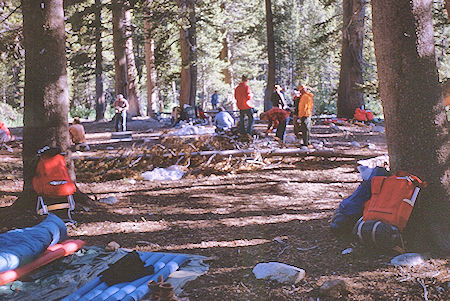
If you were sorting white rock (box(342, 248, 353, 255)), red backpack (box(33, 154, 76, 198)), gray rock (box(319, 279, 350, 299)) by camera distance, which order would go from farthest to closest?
red backpack (box(33, 154, 76, 198)) → white rock (box(342, 248, 353, 255)) → gray rock (box(319, 279, 350, 299))

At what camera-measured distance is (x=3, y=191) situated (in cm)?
858

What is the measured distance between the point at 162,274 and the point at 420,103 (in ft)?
11.7

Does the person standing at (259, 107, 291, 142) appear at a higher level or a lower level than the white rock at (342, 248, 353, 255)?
higher

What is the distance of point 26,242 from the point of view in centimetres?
448

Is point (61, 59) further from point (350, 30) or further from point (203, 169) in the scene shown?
point (350, 30)

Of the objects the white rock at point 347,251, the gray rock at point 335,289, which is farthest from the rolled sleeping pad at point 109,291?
the white rock at point 347,251

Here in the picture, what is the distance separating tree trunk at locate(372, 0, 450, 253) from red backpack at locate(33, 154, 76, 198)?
4890 millimetres

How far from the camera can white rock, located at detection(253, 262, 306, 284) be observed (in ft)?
14.1

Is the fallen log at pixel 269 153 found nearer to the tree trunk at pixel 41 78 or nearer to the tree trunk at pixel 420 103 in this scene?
the tree trunk at pixel 41 78

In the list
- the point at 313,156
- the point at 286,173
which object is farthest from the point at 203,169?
the point at 313,156

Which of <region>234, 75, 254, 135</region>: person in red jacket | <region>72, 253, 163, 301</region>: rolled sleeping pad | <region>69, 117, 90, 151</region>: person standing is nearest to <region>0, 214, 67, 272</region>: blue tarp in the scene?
<region>72, 253, 163, 301</region>: rolled sleeping pad

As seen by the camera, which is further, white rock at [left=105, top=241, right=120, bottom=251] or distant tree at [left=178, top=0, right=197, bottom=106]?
distant tree at [left=178, top=0, right=197, bottom=106]

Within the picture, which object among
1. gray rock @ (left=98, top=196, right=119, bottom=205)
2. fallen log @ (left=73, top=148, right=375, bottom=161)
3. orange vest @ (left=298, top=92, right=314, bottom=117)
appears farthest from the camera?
orange vest @ (left=298, top=92, right=314, bottom=117)

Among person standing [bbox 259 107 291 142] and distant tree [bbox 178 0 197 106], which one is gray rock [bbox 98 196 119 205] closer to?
person standing [bbox 259 107 291 142]
